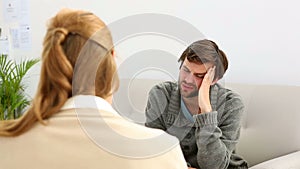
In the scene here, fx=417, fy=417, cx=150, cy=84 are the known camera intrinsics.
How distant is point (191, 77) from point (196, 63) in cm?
6

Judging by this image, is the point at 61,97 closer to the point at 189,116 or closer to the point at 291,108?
the point at 189,116

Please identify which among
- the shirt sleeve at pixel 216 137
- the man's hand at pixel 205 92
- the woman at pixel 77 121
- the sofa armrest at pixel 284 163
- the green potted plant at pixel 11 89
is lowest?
the green potted plant at pixel 11 89

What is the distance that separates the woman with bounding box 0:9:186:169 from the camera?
93 cm

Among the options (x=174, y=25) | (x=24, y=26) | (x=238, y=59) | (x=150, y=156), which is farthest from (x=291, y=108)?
(x=24, y=26)

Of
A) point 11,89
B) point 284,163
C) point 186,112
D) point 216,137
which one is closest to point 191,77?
point 186,112

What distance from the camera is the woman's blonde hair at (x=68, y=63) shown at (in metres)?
0.95

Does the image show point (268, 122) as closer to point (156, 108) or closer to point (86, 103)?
point (156, 108)

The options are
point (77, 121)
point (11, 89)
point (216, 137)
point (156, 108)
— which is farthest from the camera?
point (11, 89)

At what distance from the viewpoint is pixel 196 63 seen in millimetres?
1817

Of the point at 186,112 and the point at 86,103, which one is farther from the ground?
the point at 86,103

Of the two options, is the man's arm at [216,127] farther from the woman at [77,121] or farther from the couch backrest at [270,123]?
the woman at [77,121]

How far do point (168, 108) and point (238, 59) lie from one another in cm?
91

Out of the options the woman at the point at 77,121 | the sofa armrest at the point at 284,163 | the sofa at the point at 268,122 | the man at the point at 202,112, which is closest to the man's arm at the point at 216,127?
the man at the point at 202,112

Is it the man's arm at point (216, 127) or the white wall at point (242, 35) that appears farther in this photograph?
the white wall at point (242, 35)
